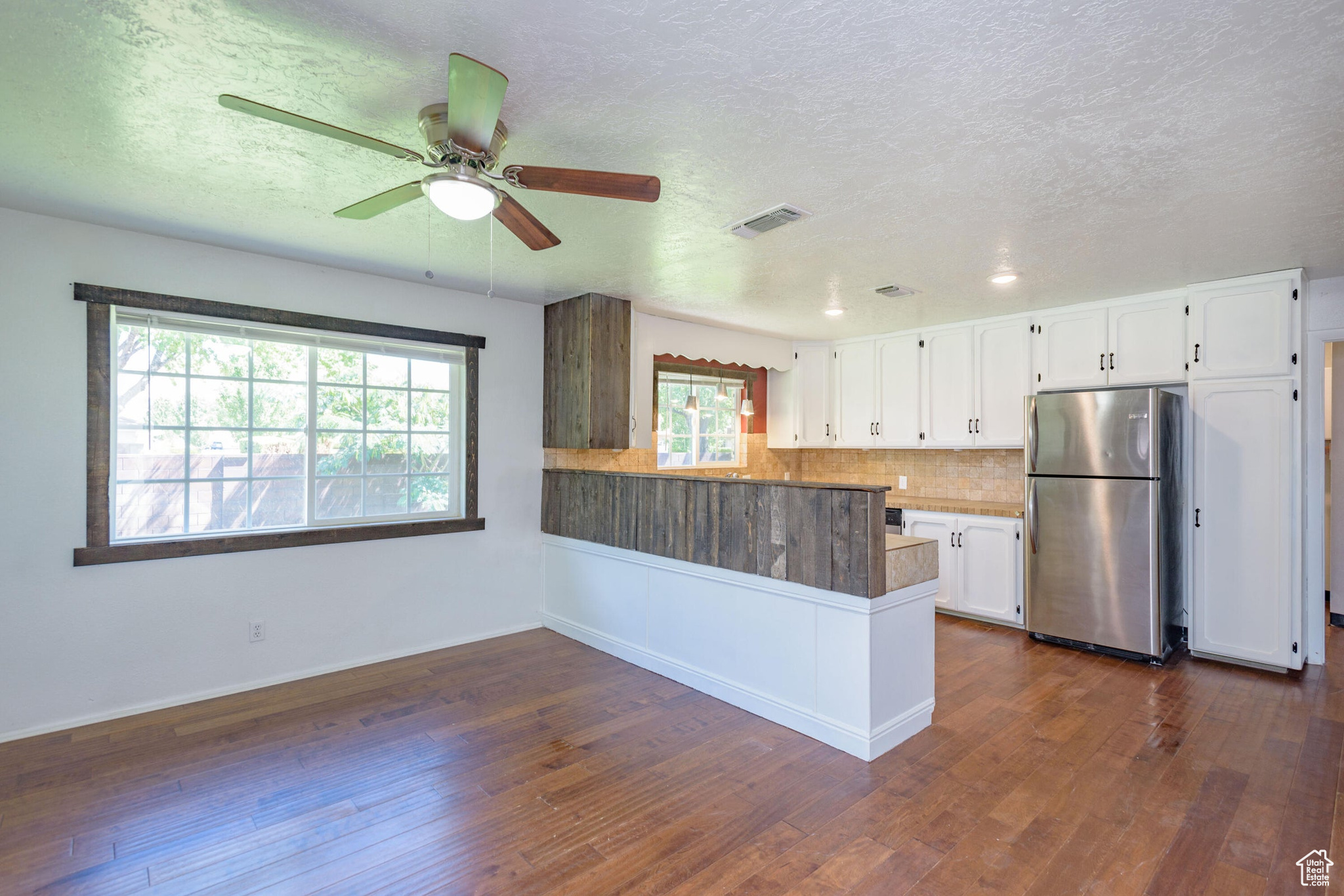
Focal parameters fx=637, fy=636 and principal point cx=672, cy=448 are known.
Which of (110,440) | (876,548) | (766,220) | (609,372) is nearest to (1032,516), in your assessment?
(876,548)

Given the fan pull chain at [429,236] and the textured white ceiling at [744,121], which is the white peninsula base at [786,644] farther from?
the fan pull chain at [429,236]

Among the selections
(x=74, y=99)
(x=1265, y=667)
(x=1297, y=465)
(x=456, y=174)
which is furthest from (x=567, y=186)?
(x=1265, y=667)

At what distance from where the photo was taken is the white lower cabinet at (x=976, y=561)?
459 centimetres

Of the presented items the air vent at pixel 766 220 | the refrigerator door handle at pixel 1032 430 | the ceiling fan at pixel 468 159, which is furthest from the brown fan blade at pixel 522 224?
the refrigerator door handle at pixel 1032 430

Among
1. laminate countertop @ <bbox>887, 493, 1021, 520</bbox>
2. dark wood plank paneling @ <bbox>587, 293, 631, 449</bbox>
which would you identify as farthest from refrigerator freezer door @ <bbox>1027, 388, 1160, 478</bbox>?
dark wood plank paneling @ <bbox>587, 293, 631, 449</bbox>

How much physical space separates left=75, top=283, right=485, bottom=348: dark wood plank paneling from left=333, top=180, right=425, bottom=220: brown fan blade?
65.4 inches

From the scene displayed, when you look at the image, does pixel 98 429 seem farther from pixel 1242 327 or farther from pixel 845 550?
pixel 1242 327

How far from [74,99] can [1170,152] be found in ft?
11.4

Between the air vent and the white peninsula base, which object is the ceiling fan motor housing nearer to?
the air vent

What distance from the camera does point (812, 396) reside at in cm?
603

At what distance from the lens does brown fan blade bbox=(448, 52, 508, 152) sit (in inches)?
57.6

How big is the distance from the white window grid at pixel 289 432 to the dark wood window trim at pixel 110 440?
1.7 inches

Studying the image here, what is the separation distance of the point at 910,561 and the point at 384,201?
258 cm

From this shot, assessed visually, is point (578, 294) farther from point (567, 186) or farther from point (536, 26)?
point (536, 26)
